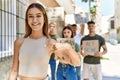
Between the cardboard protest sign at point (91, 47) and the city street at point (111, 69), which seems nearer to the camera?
the cardboard protest sign at point (91, 47)

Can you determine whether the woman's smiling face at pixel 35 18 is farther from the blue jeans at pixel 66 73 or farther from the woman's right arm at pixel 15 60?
the blue jeans at pixel 66 73

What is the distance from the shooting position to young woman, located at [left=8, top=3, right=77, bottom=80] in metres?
1.52

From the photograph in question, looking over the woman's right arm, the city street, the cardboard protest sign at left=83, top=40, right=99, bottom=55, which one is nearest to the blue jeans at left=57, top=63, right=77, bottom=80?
the cardboard protest sign at left=83, top=40, right=99, bottom=55

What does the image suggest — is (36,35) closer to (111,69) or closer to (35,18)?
(35,18)

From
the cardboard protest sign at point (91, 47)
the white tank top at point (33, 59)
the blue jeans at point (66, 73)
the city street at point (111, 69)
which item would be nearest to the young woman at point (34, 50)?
the white tank top at point (33, 59)

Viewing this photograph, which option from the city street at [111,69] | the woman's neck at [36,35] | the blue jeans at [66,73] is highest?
the woman's neck at [36,35]

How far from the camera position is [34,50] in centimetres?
153

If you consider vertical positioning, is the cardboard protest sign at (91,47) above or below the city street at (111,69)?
above

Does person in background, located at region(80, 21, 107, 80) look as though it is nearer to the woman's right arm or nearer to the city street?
the city street

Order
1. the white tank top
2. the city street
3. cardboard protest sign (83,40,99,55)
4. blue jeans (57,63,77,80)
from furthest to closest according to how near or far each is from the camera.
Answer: the city street, cardboard protest sign (83,40,99,55), blue jeans (57,63,77,80), the white tank top

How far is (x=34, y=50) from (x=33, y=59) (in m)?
0.05

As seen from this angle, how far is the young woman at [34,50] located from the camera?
1518mm

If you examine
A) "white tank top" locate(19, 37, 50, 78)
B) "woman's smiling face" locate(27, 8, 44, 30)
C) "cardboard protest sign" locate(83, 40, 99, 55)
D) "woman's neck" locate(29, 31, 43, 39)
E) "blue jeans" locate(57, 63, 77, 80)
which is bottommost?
"blue jeans" locate(57, 63, 77, 80)

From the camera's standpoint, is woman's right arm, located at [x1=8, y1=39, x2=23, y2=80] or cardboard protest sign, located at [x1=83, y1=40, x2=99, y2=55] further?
cardboard protest sign, located at [x1=83, y1=40, x2=99, y2=55]
